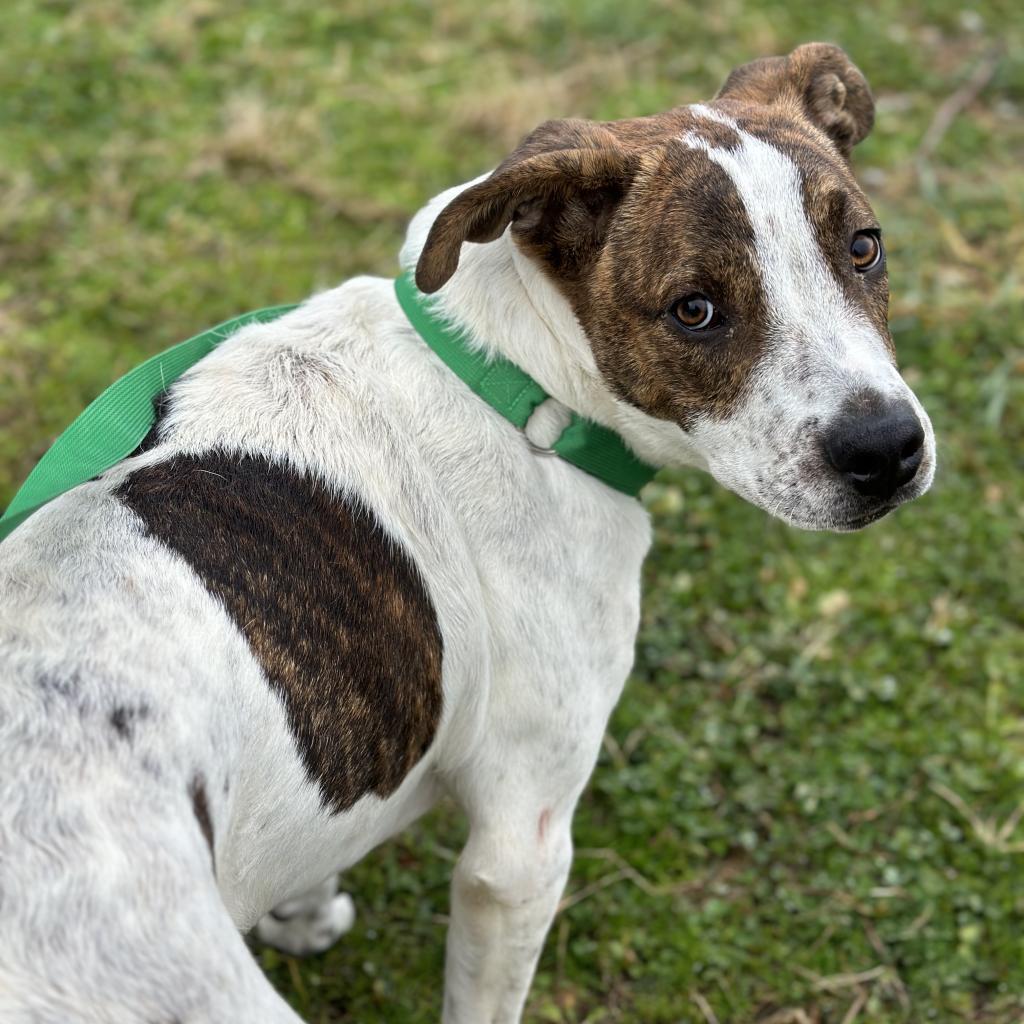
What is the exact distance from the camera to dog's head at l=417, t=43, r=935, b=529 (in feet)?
9.57

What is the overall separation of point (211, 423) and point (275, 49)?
17.0 feet

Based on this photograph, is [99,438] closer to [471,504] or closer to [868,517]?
[471,504]

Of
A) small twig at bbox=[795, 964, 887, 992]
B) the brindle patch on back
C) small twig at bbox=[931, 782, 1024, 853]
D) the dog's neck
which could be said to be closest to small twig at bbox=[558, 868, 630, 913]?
small twig at bbox=[795, 964, 887, 992]

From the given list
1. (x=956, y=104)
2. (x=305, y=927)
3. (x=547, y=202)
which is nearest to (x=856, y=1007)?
(x=305, y=927)

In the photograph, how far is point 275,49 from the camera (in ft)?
→ 24.2

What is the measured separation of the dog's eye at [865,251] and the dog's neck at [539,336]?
0.59 m

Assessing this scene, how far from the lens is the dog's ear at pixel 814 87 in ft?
11.4

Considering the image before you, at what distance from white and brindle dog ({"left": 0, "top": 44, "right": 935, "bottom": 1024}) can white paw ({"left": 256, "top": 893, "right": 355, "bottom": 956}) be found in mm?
653

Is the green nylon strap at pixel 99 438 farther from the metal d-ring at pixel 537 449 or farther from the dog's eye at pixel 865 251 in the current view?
the dog's eye at pixel 865 251

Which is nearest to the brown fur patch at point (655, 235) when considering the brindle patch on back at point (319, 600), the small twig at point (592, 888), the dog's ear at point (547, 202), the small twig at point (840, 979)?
the dog's ear at point (547, 202)

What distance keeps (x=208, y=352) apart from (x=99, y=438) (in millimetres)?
490

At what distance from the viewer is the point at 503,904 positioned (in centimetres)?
321

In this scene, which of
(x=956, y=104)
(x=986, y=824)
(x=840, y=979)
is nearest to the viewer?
(x=840, y=979)

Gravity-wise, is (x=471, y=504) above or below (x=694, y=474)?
above
